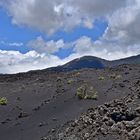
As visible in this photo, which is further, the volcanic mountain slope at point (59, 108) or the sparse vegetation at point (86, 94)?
the sparse vegetation at point (86, 94)

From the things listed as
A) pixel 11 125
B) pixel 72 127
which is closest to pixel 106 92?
pixel 11 125

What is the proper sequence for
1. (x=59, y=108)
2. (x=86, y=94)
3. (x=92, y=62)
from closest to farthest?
(x=59, y=108) → (x=86, y=94) → (x=92, y=62)

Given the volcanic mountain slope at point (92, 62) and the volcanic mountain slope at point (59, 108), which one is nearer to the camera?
the volcanic mountain slope at point (59, 108)

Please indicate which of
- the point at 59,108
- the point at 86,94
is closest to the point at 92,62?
the point at 86,94

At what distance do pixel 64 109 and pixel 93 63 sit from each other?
10863cm

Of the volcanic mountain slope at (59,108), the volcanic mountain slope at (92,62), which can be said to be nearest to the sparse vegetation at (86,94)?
the volcanic mountain slope at (59,108)

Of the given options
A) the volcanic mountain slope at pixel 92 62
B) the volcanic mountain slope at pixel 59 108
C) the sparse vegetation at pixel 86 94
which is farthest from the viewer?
the volcanic mountain slope at pixel 92 62

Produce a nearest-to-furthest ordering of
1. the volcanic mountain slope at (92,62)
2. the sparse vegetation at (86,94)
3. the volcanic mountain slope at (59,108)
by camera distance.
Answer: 1. the volcanic mountain slope at (59,108)
2. the sparse vegetation at (86,94)
3. the volcanic mountain slope at (92,62)

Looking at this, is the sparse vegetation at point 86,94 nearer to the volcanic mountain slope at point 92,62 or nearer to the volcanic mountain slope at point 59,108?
the volcanic mountain slope at point 59,108

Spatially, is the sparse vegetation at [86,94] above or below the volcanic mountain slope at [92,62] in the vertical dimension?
below

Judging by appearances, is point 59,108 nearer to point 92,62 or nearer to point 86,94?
point 86,94

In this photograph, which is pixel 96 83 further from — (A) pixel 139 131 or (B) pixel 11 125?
(A) pixel 139 131

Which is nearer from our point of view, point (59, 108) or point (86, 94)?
point (59, 108)

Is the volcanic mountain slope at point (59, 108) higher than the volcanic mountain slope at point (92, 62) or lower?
lower
